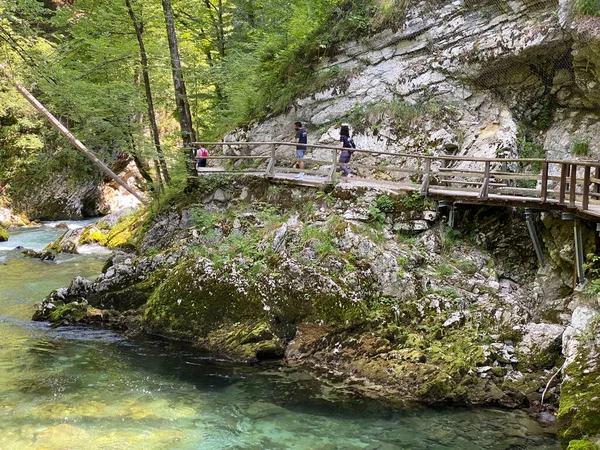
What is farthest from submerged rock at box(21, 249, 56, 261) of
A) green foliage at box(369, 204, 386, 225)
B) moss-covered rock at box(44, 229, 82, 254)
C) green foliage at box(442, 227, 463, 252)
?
green foliage at box(442, 227, 463, 252)

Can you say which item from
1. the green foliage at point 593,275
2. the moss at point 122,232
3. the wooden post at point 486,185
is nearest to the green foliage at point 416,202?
the wooden post at point 486,185

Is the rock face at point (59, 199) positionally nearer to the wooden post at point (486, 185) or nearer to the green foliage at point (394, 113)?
the green foliage at point (394, 113)

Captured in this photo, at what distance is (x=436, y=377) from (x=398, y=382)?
661mm

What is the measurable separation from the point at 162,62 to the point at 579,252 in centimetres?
1356

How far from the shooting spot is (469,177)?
14023mm

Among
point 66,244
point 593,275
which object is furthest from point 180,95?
point 593,275

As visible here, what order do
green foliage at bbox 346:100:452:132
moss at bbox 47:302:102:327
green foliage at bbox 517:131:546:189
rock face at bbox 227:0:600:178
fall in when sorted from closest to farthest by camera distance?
moss at bbox 47:302:102:327 < green foliage at bbox 517:131:546:189 < rock face at bbox 227:0:600:178 < green foliage at bbox 346:100:452:132

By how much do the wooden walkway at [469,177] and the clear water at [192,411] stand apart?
458cm

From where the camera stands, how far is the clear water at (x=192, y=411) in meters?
7.07

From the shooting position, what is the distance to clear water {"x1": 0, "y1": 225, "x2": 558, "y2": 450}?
7.07m

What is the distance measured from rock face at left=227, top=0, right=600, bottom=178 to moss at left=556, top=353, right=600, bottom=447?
818 centimetres

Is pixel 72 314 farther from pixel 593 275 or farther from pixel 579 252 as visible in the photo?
pixel 593 275

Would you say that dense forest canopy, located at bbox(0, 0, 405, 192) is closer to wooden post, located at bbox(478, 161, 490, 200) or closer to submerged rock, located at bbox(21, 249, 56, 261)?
submerged rock, located at bbox(21, 249, 56, 261)

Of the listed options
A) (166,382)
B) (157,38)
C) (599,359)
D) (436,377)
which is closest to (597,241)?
(599,359)
